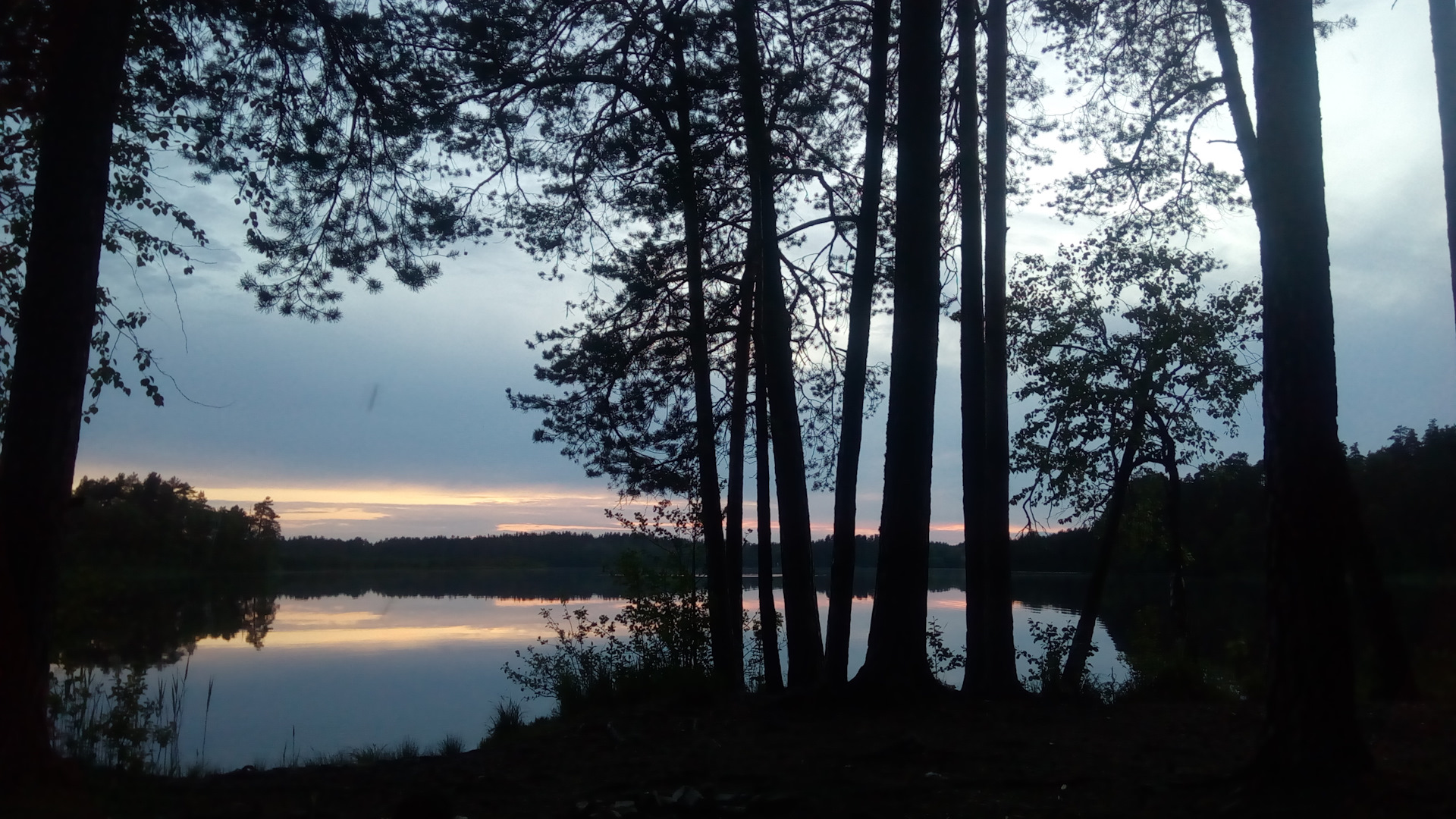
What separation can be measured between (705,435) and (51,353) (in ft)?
28.3

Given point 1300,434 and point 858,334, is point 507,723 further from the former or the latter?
point 1300,434

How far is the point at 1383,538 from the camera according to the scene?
94.6 feet

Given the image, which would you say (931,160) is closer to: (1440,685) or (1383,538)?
(1440,685)

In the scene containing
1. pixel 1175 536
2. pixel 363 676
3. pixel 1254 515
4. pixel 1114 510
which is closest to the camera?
pixel 1114 510

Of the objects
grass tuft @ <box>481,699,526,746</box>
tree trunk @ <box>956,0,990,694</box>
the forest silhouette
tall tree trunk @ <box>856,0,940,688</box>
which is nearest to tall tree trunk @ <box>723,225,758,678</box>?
the forest silhouette

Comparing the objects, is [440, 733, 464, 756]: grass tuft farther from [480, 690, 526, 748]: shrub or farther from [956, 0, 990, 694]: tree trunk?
[956, 0, 990, 694]: tree trunk

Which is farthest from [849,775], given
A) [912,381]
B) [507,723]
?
[507,723]

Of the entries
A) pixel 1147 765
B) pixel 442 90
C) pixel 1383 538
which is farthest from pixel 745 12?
pixel 1383 538

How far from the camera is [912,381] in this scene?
7105 mm

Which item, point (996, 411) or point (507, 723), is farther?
point (996, 411)

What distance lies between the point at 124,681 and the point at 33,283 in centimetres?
562

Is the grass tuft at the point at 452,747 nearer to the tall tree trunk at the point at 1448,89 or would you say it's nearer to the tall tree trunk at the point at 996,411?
the tall tree trunk at the point at 996,411

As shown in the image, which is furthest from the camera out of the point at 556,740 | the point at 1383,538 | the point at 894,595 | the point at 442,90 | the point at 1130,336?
the point at 1383,538

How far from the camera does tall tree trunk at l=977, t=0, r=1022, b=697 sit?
8250 millimetres
